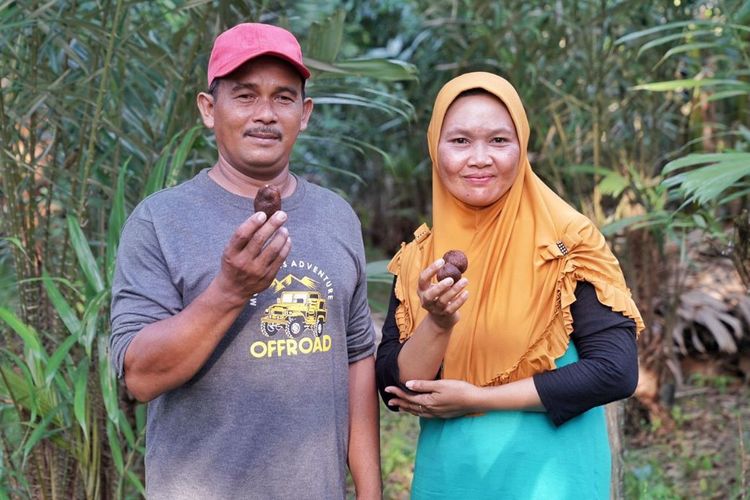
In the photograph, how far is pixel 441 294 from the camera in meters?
1.65

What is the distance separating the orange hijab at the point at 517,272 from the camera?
1.84 meters

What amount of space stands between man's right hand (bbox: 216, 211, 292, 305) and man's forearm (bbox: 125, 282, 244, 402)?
0.02 metres

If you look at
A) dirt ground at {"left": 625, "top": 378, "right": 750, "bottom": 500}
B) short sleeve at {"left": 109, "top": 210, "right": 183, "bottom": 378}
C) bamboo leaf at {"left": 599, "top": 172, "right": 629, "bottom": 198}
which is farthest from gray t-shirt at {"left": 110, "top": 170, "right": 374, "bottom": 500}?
bamboo leaf at {"left": 599, "top": 172, "right": 629, "bottom": 198}

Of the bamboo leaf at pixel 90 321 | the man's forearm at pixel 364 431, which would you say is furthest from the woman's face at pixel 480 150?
the bamboo leaf at pixel 90 321

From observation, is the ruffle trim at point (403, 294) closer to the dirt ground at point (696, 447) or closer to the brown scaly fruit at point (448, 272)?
the brown scaly fruit at point (448, 272)

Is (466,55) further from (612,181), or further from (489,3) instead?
(612,181)

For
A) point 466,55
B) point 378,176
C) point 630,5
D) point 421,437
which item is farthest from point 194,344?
point 378,176

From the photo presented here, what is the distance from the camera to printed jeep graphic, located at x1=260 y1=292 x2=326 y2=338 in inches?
66.2

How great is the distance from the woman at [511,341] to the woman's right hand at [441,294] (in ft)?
0.23

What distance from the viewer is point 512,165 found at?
6.19ft

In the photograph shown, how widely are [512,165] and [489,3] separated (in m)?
3.09

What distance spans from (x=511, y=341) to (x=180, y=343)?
67cm

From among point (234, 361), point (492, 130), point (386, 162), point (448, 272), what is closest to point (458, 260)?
point (448, 272)

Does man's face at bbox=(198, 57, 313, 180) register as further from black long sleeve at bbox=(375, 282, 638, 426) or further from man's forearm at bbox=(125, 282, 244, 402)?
black long sleeve at bbox=(375, 282, 638, 426)
